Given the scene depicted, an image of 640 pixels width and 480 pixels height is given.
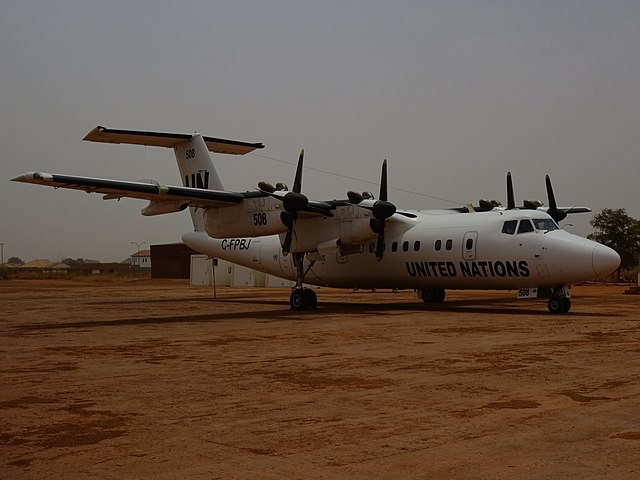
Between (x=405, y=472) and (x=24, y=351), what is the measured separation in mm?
9601

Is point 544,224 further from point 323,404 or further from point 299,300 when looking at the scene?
point 323,404

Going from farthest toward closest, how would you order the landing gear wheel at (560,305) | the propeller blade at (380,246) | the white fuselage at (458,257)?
the propeller blade at (380,246) < the landing gear wheel at (560,305) < the white fuselage at (458,257)

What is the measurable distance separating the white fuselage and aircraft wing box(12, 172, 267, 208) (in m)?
3.79

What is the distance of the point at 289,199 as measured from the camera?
899 inches

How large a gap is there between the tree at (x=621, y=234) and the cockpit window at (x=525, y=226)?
48.7m

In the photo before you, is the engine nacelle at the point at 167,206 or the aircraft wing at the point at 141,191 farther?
the engine nacelle at the point at 167,206

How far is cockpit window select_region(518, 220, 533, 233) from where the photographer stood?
2192 centimetres

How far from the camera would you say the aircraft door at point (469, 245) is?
2286 centimetres

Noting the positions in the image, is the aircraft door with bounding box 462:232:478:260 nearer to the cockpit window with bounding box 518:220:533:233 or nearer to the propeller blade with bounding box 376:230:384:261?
the cockpit window with bounding box 518:220:533:233

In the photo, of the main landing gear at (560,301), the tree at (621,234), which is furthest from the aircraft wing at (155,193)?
the tree at (621,234)

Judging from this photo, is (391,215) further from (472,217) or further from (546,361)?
(546,361)

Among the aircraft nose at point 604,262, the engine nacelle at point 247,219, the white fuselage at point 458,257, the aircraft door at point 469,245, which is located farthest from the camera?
the engine nacelle at point 247,219

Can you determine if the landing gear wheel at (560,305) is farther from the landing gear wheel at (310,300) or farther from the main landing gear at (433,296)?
the landing gear wheel at (310,300)

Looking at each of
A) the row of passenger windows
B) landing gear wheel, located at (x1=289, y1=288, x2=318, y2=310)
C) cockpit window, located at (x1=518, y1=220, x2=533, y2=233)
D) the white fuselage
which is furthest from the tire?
cockpit window, located at (x1=518, y1=220, x2=533, y2=233)
